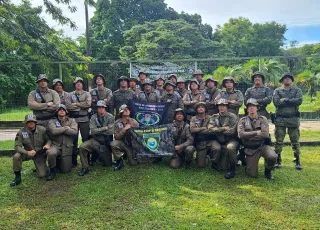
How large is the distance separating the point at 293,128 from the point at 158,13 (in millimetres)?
38217

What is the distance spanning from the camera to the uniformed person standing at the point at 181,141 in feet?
23.6

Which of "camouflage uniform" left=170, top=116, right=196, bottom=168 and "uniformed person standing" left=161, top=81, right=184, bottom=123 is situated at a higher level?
"uniformed person standing" left=161, top=81, right=184, bottom=123

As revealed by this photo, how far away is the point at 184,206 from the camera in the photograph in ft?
17.0

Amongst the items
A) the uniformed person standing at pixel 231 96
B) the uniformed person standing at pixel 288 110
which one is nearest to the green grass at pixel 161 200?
the uniformed person standing at pixel 288 110

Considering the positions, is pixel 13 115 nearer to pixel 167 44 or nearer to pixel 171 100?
pixel 171 100

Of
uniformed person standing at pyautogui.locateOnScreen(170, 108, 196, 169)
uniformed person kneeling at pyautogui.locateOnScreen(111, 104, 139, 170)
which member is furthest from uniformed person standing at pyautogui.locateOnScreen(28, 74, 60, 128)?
uniformed person standing at pyautogui.locateOnScreen(170, 108, 196, 169)

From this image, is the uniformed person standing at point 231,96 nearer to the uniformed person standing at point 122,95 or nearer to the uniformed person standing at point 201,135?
the uniformed person standing at point 201,135

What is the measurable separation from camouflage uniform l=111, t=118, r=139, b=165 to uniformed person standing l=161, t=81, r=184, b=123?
3.16 feet

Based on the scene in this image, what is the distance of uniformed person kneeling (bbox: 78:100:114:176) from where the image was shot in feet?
23.2

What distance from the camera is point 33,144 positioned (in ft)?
22.1

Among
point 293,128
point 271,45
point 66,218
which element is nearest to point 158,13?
point 271,45

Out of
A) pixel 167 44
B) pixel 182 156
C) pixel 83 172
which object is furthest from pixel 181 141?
pixel 167 44

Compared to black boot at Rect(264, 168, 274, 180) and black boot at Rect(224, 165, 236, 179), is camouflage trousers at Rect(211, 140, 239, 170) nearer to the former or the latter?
black boot at Rect(224, 165, 236, 179)

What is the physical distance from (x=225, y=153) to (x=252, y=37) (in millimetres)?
47205
